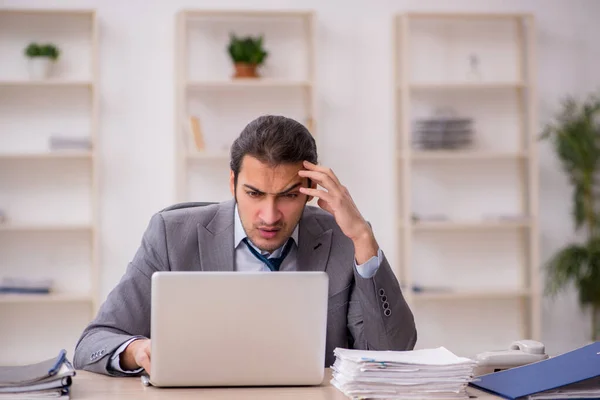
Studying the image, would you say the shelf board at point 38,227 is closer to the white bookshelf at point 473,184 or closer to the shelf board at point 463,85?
the white bookshelf at point 473,184

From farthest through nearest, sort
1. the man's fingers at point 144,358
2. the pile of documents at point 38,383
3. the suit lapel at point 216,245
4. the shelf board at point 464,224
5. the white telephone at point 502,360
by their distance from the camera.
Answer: the shelf board at point 464,224 < the suit lapel at point 216,245 < the white telephone at point 502,360 < the man's fingers at point 144,358 < the pile of documents at point 38,383

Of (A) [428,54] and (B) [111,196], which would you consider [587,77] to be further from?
(B) [111,196]

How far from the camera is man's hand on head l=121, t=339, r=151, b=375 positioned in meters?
1.80

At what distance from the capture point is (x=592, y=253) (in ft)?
15.7

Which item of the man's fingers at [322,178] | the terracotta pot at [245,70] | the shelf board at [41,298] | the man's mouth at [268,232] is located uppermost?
the terracotta pot at [245,70]

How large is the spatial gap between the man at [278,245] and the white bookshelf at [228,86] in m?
2.47

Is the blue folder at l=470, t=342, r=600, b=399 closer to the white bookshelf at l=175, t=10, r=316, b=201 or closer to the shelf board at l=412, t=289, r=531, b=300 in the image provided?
the shelf board at l=412, t=289, r=531, b=300

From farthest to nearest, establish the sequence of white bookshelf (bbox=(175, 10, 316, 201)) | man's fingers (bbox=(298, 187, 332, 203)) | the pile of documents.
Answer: white bookshelf (bbox=(175, 10, 316, 201))
man's fingers (bbox=(298, 187, 332, 203))
the pile of documents

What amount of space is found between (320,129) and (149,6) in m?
1.23

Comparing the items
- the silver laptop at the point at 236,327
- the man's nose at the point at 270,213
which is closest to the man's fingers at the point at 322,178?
the man's nose at the point at 270,213

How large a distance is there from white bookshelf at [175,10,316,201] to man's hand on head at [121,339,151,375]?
294 centimetres

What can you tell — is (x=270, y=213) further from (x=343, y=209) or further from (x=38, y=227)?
(x=38, y=227)

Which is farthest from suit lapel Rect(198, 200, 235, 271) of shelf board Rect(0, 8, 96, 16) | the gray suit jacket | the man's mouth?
shelf board Rect(0, 8, 96, 16)

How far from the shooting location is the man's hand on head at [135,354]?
70.7 inches
